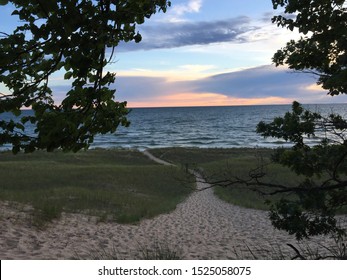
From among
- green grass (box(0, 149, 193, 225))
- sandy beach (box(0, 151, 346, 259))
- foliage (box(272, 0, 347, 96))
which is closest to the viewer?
foliage (box(272, 0, 347, 96))

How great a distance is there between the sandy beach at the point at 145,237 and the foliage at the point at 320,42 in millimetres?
3342

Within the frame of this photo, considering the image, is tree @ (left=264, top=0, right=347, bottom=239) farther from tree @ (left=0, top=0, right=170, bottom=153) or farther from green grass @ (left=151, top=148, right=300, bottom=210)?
tree @ (left=0, top=0, right=170, bottom=153)

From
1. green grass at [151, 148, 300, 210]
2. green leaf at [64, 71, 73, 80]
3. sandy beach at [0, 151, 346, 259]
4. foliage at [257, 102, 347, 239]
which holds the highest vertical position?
green leaf at [64, 71, 73, 80]

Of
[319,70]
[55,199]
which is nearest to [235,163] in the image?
[55,199]

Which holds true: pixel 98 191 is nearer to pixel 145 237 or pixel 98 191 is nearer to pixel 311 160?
pixel 145 237

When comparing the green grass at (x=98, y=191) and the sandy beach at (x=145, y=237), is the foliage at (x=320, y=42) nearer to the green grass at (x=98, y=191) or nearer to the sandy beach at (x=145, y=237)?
the sandy beach at (x=145, y=237)

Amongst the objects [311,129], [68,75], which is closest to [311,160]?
[311,129]

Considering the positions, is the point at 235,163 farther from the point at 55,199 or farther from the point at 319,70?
the point at 319,70

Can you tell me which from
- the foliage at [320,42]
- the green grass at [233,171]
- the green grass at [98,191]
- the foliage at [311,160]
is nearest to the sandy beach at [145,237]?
the green grass at [98,191]

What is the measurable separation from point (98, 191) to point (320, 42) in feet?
56.0

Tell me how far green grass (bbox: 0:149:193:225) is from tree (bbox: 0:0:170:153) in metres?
8.24

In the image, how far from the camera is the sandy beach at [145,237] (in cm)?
878

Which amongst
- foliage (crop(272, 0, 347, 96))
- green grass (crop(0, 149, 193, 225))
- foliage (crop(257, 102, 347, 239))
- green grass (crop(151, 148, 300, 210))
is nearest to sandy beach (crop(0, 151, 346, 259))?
green grass (crop(0, 149, 193, 225))

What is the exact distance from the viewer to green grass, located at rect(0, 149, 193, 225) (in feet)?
49.3
